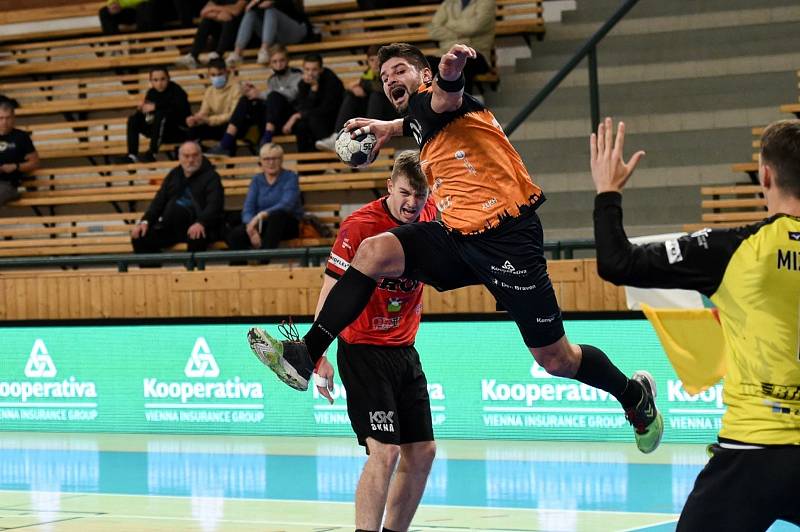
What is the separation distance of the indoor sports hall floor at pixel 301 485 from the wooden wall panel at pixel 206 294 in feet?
3.98

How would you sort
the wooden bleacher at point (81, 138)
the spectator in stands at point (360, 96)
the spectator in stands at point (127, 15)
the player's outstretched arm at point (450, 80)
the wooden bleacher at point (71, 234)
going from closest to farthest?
the player's outstretched arm at point (450, 80), the spectator in stands at point (360, 96), the wooden bleacher at point (71, 234), the wooden bleacher at point (81, 138), the spectator in stands at point (127, 15)

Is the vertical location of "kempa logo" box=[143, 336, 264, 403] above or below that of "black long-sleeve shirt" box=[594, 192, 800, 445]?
above

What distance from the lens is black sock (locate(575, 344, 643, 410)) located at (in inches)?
239

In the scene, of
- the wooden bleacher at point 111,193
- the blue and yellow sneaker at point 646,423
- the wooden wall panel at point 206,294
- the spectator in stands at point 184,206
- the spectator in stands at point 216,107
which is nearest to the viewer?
the blue and yellow sneaker at point 646,423

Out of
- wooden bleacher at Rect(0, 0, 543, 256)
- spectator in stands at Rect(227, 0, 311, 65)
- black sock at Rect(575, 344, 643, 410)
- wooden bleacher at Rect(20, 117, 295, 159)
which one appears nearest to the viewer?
black sock at Rect(575, 344, 643, 410)

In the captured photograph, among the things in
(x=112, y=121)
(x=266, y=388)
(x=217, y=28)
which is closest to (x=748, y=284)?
(x=266, y=388)

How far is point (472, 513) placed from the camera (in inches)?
311

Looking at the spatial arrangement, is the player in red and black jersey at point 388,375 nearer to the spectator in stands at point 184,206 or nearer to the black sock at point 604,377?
the black sock at point 604,377

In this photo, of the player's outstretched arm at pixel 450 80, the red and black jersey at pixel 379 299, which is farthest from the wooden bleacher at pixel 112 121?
the player's outstretched arm at pixel 450 80

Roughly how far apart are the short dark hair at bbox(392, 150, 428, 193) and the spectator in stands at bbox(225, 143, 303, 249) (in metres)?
7.01

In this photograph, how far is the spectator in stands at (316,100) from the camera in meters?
14.1

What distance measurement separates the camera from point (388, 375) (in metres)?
5.99

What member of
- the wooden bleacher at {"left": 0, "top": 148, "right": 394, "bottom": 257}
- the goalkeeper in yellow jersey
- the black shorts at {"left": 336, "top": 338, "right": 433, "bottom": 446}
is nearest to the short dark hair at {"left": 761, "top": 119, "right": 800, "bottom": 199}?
the goalkeeper in yellow jersey

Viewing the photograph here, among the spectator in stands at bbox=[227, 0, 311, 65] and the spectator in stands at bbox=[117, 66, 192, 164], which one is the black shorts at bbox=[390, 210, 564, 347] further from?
the spectator in stands at bbox=[227, 0, 311, 65]
